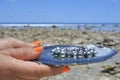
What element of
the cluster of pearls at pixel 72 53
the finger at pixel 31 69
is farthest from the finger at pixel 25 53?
the cluster of pearls at pixel 72 53

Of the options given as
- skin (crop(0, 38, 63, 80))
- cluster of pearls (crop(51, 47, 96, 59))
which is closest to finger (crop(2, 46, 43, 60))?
skin (crop(0, 38, 63, 80))

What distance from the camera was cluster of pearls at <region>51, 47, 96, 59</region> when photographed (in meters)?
3.87

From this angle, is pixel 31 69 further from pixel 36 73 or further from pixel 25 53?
pixel 25 53

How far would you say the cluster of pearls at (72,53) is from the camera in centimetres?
387

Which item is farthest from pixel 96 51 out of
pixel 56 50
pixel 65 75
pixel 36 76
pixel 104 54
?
pixel 65 75

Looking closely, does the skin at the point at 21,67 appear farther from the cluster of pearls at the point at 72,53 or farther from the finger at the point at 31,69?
the cluster of pearls at the point at 72,53

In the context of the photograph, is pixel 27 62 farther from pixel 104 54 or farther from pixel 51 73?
pixel 104 54

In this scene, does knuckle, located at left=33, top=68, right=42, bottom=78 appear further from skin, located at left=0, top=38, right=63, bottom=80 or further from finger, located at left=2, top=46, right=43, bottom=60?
finger, located at left=2, top=46, right=43, bottom=60

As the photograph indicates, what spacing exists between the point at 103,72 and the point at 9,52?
9133 mm

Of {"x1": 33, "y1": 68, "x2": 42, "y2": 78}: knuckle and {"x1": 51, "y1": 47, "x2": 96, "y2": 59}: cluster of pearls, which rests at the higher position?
{"x1": 51, "y1": 47, "x2": 96, "y2": 59}: cluster of pearls

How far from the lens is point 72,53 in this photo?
3939 mm

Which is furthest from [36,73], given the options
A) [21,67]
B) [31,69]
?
[21,67]

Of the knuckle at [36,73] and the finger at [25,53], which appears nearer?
the knuckle at [36,73]

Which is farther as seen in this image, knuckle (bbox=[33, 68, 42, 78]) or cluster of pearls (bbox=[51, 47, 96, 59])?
cluster of pearls (bbox=[51, 47, 96, 59])
